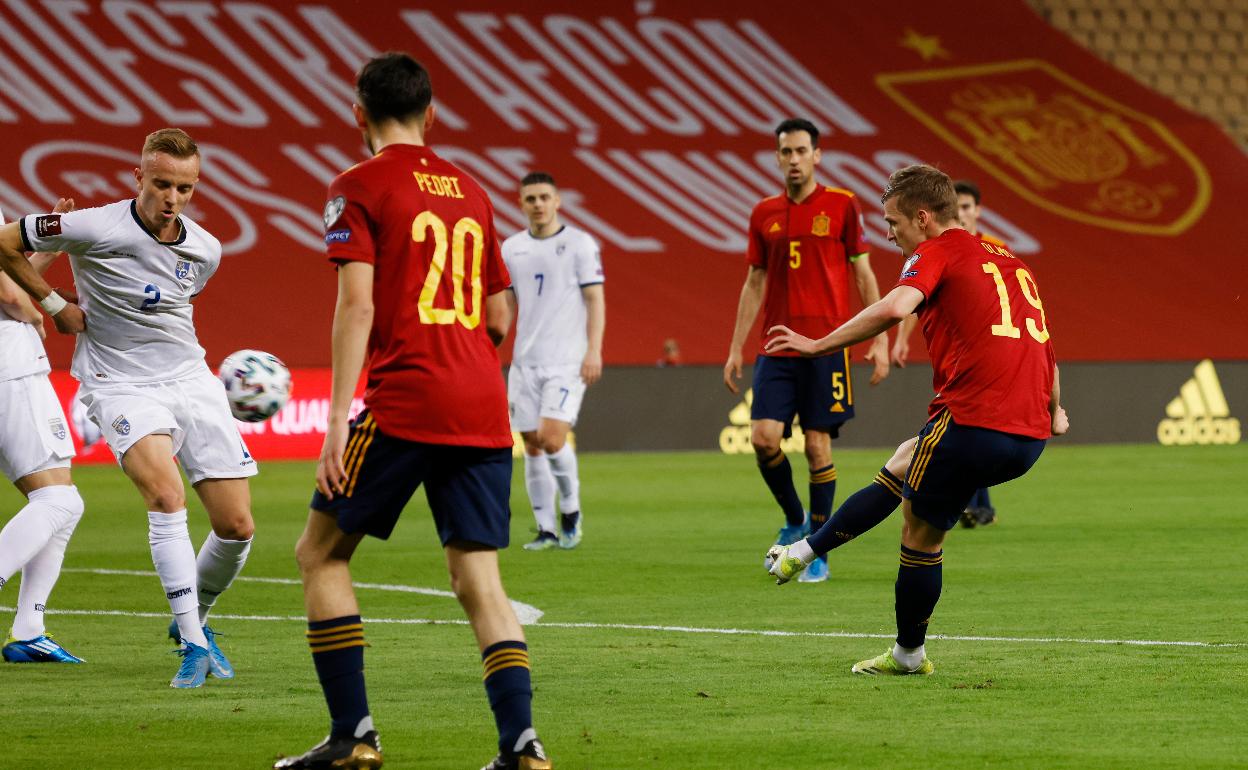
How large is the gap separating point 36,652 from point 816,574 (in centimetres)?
428

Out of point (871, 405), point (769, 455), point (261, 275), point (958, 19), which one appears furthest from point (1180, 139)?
point (769, 455)

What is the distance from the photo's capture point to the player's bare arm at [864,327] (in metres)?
6.21

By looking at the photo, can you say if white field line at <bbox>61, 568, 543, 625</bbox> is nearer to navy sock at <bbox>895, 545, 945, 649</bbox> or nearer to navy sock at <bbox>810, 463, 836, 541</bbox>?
navy sock at <bbox>810, 463, 836, 541</bbox>

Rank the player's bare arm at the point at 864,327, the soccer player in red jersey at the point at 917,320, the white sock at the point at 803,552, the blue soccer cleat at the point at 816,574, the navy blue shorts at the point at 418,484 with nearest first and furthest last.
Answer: the navy blue shorts at the point at 418,484 < the player's bare arm at the point at 864,327 < the white sock at the point at 803,552 < the blue soccer cleat at the point at 816,574 < the soccer player in red jersey at the point at 917,320

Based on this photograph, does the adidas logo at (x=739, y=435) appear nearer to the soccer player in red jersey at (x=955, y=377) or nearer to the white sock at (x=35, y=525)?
the white sock at (x=35, y=525)

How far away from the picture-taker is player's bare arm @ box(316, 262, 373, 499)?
187 inches

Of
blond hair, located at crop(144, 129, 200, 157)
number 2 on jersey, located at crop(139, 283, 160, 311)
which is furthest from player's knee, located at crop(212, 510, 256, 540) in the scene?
blond hair, located at crop(144, 129, 200, 157)

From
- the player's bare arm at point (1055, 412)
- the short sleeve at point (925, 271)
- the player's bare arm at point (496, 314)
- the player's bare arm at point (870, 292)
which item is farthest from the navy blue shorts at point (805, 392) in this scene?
the player's bare arm at point (496, 314)

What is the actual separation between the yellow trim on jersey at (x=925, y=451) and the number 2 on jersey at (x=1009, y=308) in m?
0.36

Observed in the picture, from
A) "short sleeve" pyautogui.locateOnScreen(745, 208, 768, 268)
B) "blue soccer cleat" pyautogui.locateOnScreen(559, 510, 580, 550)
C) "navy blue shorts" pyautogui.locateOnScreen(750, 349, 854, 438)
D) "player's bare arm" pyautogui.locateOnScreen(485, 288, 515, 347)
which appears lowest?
"blue soccer cleat" pyautogui.locateOnScreen(559, 510, 580, 550)

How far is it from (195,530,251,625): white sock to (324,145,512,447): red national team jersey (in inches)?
85.8

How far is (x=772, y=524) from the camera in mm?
13617

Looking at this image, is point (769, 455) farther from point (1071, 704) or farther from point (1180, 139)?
point (1180, 139)

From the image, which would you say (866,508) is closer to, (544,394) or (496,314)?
(496,314)
